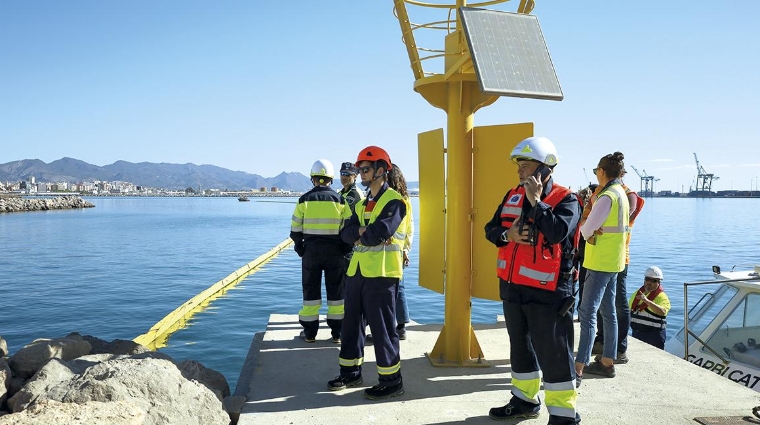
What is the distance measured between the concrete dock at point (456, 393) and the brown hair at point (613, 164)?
189 cm

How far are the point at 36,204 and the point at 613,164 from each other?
9516 cm

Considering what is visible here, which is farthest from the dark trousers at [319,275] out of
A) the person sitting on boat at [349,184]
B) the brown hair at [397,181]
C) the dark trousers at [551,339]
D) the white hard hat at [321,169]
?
the dark trousers at [551,339]

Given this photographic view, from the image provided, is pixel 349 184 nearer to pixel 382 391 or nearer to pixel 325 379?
pixel 325 379

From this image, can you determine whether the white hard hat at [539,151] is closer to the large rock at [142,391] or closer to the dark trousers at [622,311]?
the dark trousers at [622,311]

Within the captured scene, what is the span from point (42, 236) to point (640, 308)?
39.9 metres

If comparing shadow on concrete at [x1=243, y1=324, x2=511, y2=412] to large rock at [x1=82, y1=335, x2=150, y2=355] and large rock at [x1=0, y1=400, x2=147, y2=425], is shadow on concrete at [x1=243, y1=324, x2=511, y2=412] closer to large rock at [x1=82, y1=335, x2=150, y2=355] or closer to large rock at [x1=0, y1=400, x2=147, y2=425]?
large rock at [x1=0, y1=400, x2=147, y2=425]

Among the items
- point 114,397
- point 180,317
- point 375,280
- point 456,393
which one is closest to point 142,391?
point 114,397

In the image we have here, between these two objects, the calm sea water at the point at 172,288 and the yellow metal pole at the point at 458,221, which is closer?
the yellow metal pole at the point at 458,221

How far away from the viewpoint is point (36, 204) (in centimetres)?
8200

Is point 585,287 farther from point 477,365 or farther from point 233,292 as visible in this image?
point 233,292

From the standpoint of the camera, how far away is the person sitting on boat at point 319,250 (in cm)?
588

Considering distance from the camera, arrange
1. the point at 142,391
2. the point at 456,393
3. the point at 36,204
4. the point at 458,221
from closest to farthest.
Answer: the point at 142,391
the point at 456,393
the point at 458,221
the point at 36,204

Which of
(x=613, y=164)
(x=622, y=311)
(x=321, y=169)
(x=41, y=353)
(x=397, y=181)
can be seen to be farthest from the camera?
(x=321, y=169)

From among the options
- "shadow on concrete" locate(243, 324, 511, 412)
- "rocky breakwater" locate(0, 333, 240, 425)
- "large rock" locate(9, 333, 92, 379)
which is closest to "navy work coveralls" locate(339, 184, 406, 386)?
"shadow on concrete" locate(243, 324, 511, 412)
